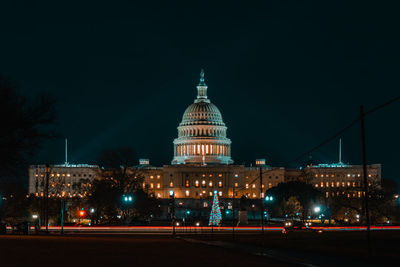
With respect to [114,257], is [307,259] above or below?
below

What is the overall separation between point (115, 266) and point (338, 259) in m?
10.3

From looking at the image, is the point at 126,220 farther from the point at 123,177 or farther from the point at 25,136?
the point at 25,136

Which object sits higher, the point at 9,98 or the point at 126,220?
the point at 9,98

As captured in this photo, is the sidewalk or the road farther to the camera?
the sidewalk

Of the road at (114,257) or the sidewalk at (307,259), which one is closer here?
the road at (114,257)

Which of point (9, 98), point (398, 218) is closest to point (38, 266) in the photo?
point (9, 98)

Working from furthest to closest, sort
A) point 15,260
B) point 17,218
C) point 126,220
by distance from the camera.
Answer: point 126,220 < point 17,218 < point 15,260

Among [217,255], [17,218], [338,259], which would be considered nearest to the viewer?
[338,259]

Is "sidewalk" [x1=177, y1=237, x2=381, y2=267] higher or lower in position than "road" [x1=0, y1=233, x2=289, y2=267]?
lower

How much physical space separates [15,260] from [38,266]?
258 cm

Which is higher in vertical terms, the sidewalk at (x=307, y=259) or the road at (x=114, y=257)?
the road at (x=114, y=257)

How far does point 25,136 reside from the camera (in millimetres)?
43031

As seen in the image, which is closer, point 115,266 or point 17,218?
point 115,266

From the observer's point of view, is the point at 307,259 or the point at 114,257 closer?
the point at 307,259
